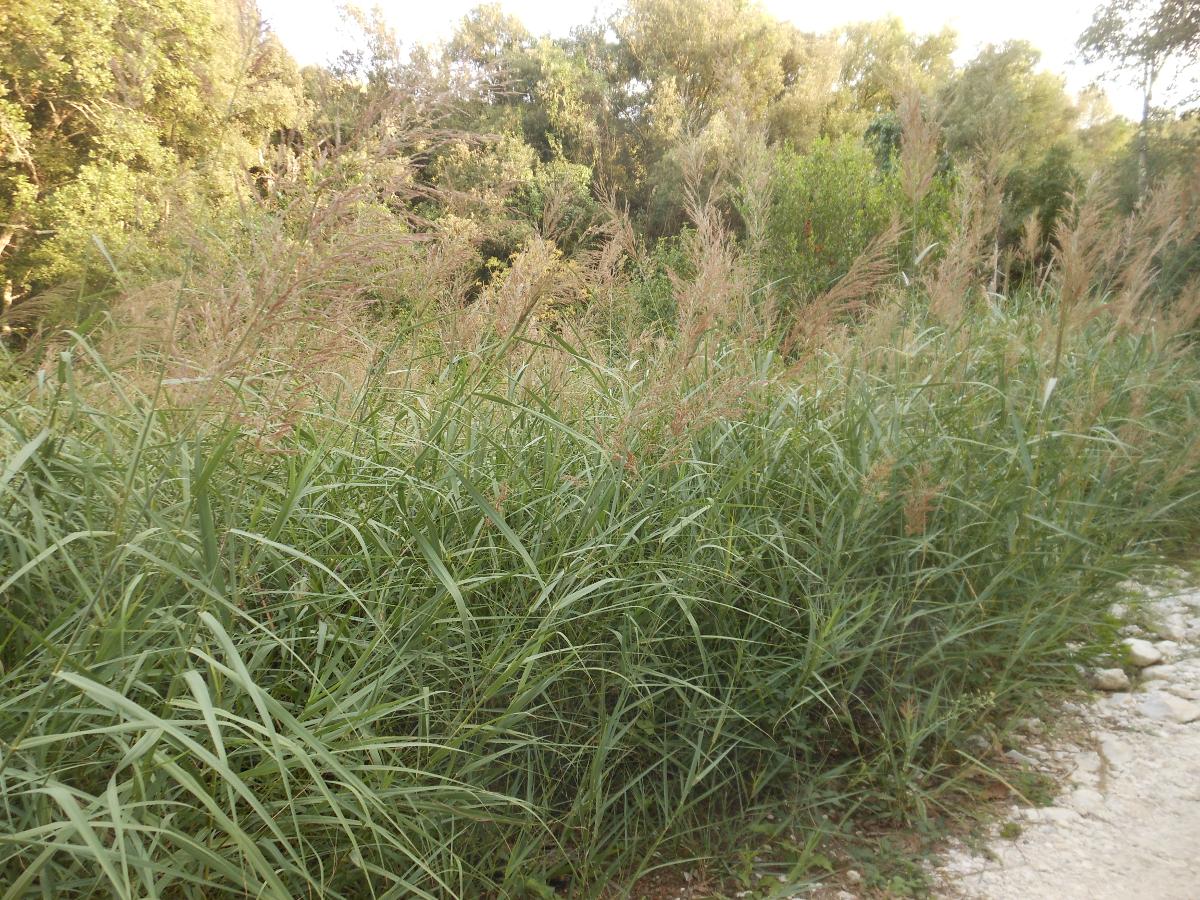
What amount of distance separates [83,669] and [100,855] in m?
0.33

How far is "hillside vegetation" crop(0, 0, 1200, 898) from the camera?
145 cm

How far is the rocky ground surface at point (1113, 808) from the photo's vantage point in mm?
2025

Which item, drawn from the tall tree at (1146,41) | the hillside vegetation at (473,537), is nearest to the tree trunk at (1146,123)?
the tall tree at (1146,41)

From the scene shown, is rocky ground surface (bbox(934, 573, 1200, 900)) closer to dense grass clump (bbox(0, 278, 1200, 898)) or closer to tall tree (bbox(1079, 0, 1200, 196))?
Answer: dense grass clump (bbox(0, 278, 1200, 898))

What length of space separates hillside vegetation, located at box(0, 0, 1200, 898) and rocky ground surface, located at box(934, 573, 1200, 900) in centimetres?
17

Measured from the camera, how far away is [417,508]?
2.12 meters

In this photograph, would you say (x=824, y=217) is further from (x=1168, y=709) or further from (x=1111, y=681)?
(x=1168, y=709)

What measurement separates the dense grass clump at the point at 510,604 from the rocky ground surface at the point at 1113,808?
0.21m

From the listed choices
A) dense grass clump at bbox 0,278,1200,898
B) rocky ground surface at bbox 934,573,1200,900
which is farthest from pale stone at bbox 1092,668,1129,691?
dense grass clump at bbox 0,278,1200,898

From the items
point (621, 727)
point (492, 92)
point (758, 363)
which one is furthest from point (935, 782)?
point (492, 92)

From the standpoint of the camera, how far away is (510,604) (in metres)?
2.09

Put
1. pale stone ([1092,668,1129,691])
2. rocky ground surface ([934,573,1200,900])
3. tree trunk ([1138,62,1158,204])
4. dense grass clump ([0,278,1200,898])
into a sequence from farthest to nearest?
1. tree trunk ([1138,62,1158,204])
2. pale stone ([1092,668,1129,691])
3. rocky ground surface ([934,573,1200,900])
4. dense grass clump ([0,278,1200,898])

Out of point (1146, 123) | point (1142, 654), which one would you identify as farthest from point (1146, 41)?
point (1142, 654)

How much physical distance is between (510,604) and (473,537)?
0.68ft
